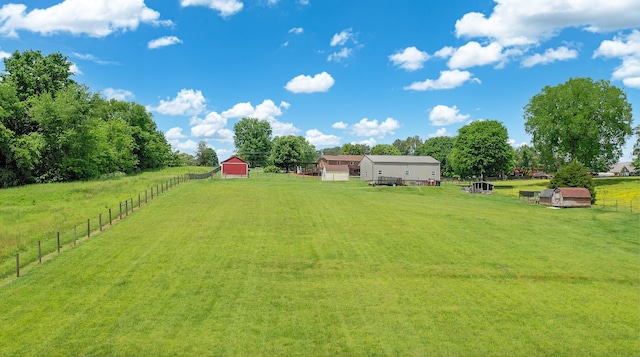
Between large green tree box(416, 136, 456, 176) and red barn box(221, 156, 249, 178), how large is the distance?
2448 inches

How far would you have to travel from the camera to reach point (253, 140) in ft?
465

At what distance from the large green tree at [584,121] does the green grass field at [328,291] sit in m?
44.6

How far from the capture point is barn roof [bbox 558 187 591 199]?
144 ft

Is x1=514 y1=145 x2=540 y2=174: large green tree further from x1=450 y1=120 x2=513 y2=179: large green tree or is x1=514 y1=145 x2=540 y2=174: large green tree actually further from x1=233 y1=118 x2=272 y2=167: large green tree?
x1=233 y1=118 x2=272 y2=167: large green tree

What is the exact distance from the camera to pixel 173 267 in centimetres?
1962

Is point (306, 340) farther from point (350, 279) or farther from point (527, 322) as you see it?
point (527, 322)

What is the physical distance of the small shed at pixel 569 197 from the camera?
43719mm

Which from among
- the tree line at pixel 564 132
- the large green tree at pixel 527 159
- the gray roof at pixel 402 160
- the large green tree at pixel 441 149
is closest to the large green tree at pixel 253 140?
the large green tree at pixel 441 149

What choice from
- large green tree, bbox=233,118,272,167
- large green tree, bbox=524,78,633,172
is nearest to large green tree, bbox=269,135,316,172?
large green tree, bbox=233,118,272,167

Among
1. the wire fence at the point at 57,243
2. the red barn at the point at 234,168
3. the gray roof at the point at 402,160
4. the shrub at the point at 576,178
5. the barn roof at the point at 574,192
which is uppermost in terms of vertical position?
the gray roof at the point at 402,160

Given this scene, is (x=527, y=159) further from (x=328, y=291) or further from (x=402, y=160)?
(x=328, y=291)

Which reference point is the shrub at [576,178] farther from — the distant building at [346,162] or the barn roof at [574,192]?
the distant building at [346,162]

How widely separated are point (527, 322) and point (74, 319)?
49.2ft

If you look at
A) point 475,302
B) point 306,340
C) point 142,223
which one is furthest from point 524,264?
point 142,223
